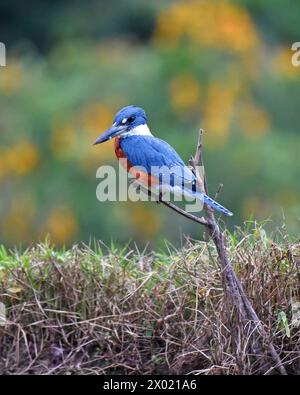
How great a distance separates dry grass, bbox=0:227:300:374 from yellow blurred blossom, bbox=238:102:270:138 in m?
5.84

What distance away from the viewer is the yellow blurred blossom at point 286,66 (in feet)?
36.7

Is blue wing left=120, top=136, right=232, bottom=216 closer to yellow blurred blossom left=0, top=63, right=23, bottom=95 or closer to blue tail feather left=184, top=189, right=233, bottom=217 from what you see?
blue tail feather left=184, top=189, right=233, bottom=217

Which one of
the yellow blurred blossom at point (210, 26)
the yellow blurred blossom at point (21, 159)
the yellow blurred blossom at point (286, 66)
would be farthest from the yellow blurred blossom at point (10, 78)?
the yellow blurred blossom at point (286, 66)

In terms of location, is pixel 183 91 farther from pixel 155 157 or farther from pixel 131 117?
pixel 155 157

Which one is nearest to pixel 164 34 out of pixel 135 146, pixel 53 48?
pixel 53 48

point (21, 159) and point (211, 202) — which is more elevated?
point (21, 159)

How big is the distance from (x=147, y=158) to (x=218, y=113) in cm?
603

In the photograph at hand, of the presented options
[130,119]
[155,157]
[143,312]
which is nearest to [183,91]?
[130,119]

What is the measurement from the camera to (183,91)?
33.4 ft

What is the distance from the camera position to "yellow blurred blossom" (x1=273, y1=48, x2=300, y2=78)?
1119cm

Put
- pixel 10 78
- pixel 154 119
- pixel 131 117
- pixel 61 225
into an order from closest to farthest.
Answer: pixel 131 117, pixel 61 225, pixel 154 119, pixel 10 78

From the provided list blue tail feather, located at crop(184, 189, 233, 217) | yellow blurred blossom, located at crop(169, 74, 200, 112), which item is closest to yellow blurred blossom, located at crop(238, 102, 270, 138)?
yellow blurred blossom, located at crop(169, 74, 200, 112)

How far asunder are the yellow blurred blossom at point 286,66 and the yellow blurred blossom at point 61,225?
287 cm
